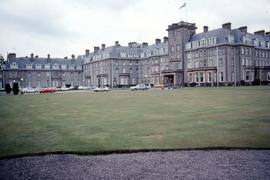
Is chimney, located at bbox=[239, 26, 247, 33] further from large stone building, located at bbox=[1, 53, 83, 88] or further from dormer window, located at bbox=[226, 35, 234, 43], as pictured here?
large stone building, located at bbox=[1, 53, 83, 88]

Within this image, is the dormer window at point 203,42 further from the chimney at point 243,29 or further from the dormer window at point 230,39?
the chimney at point 243,29

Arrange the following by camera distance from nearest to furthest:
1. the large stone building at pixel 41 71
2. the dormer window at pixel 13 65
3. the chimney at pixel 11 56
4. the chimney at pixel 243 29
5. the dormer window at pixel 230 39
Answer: the dormer window at pixel 230 39
the chimney at pixel 243 29
the dormer window at pixel 13 65
the large stone building at pixel 41 71
the chimney at pixel 11 56

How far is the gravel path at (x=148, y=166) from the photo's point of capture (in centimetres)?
655

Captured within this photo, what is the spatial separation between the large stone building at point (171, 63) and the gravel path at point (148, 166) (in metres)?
60.5

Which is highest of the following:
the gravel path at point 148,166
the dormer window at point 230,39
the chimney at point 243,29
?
the chimney at point 243,29

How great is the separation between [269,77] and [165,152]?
246 ft

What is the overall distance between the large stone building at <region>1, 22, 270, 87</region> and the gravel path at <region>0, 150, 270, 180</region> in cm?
6054

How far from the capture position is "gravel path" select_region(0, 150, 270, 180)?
6.55 metres

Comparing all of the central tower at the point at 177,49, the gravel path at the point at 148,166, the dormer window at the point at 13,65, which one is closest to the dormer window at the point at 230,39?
the central tower at the point at 177,49

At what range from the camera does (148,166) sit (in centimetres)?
720

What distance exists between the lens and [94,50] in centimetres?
10375

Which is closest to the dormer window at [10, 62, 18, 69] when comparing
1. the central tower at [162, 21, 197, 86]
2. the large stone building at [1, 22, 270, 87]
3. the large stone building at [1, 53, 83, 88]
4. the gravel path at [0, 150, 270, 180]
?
the large stone building at [1, 53, 83, 88]

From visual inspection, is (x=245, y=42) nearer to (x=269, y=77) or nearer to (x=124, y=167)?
(x=269, y=77)

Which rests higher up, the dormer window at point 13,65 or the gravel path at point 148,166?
the dormer window at point 13,65
